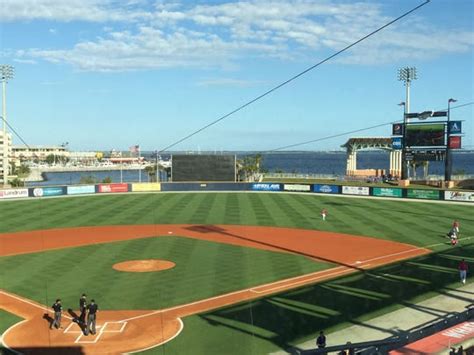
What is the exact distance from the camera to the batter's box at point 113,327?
1816 cm

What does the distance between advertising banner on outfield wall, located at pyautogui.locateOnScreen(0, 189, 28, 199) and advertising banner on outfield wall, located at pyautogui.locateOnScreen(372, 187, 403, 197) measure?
43445 mm

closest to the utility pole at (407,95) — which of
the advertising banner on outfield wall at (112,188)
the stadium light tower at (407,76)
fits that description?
the stadium light tower at (407,76)

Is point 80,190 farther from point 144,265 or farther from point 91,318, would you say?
point 91,318

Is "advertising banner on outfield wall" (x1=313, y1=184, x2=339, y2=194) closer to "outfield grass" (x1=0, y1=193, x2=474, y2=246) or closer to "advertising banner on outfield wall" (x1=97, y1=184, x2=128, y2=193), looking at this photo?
"outfield grass" (x1=0, y1=193, x2=474, y2=246)

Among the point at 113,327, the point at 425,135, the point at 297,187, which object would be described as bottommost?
the point at 113,327

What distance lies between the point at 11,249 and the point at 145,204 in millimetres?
26006

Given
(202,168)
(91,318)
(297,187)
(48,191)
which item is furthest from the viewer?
(202,168)

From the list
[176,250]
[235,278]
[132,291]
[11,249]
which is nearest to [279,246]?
[176,250]

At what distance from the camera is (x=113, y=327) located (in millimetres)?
18562

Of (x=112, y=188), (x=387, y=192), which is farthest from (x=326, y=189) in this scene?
(x=112, y=188)

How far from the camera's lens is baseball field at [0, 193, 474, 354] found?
17.9 m

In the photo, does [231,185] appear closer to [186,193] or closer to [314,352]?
[186,193]

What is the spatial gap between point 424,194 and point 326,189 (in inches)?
508

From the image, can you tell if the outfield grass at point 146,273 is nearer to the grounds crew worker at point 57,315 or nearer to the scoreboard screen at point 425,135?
the grounds crew worker at point 57,315
